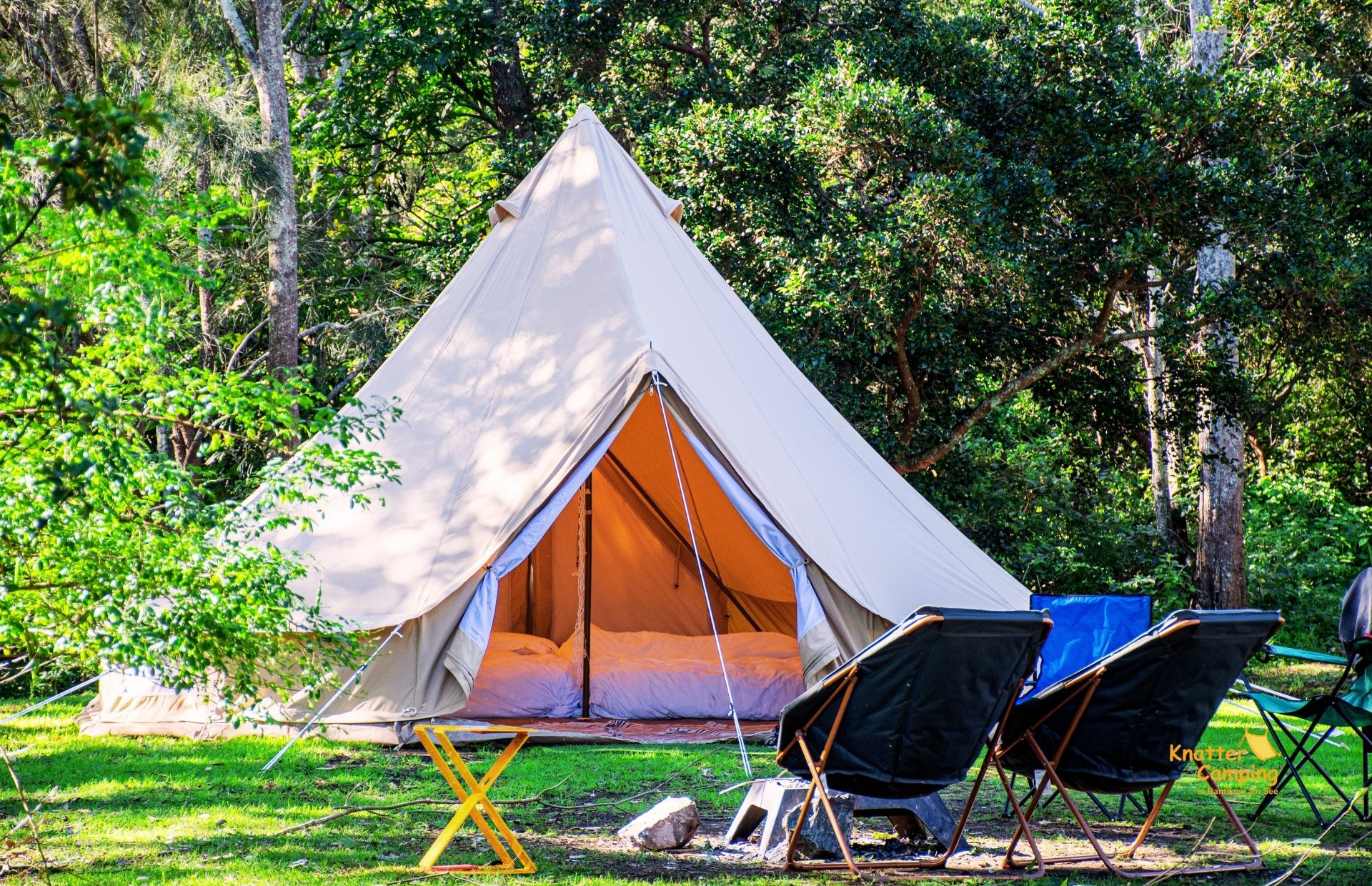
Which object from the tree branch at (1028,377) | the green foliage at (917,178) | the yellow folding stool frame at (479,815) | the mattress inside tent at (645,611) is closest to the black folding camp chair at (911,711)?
the yellow folding stool frame at (479,815)

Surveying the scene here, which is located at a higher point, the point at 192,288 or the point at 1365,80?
the point at 1365,80

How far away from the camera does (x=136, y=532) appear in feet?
9.22

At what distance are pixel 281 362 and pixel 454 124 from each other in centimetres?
373

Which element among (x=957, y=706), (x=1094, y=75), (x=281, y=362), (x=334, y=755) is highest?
(x=1094, y=75)

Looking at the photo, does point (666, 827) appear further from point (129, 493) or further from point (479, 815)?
point (129, 493)

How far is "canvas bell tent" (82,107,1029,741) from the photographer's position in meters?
4.79

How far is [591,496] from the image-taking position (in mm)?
5754

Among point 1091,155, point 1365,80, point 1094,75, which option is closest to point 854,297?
point 1091,155

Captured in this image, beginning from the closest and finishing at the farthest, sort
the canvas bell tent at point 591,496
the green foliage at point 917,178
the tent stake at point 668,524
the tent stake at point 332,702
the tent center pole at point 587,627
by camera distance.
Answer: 1. the tent stake at point 332,702
2. the canvas bell tent at point 591,496
3. the tent center pole at point 587,627
4. the tent stake at point 668,524
5. the green foliage at point 917,178

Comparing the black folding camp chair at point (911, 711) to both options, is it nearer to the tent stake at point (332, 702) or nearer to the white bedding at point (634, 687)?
the tent stake at point (332, 702)

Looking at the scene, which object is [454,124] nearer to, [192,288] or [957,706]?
[192,288]

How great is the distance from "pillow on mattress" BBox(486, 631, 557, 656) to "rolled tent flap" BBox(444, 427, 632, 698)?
3.59 feet

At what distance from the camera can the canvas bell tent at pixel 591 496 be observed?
4.79 metres
